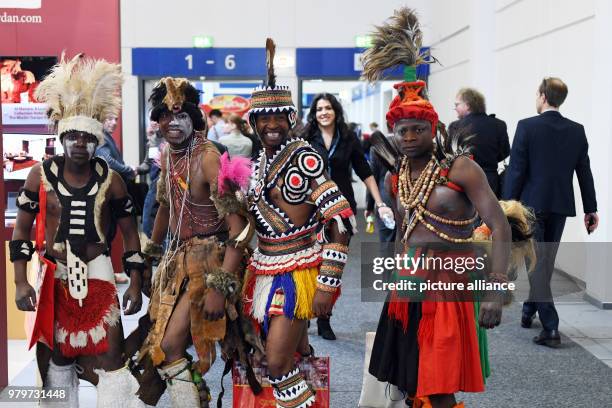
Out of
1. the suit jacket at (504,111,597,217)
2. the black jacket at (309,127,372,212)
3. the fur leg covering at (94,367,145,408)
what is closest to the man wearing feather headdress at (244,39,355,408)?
the fur leg covering at (94,367,145,408)

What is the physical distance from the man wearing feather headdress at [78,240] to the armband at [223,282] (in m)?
0.55

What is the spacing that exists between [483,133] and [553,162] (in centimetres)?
113

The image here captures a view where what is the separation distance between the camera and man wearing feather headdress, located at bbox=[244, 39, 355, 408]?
3.47 metres

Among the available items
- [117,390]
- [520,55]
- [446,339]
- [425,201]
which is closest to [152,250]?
[117,390]

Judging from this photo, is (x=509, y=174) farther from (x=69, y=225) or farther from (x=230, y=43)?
(x=230, y=43)

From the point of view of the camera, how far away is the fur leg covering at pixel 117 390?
3.78 meters

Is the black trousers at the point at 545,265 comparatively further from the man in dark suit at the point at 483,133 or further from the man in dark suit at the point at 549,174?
the man in dark suit at the point at 483,133

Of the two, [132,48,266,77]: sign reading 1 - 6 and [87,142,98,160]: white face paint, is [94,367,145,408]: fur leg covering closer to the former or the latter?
[87,142,98,160]: white face paint

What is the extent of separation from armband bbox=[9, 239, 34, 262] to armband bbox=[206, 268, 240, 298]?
2.99 feet

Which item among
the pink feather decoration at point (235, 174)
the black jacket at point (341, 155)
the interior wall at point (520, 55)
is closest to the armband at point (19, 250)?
the pink feather decoration at point (235, 174)

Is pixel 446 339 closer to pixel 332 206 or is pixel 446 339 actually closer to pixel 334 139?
pixel 332 206

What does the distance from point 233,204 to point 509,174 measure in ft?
9.89

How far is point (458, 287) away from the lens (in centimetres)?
346

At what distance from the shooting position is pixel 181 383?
141 inches
